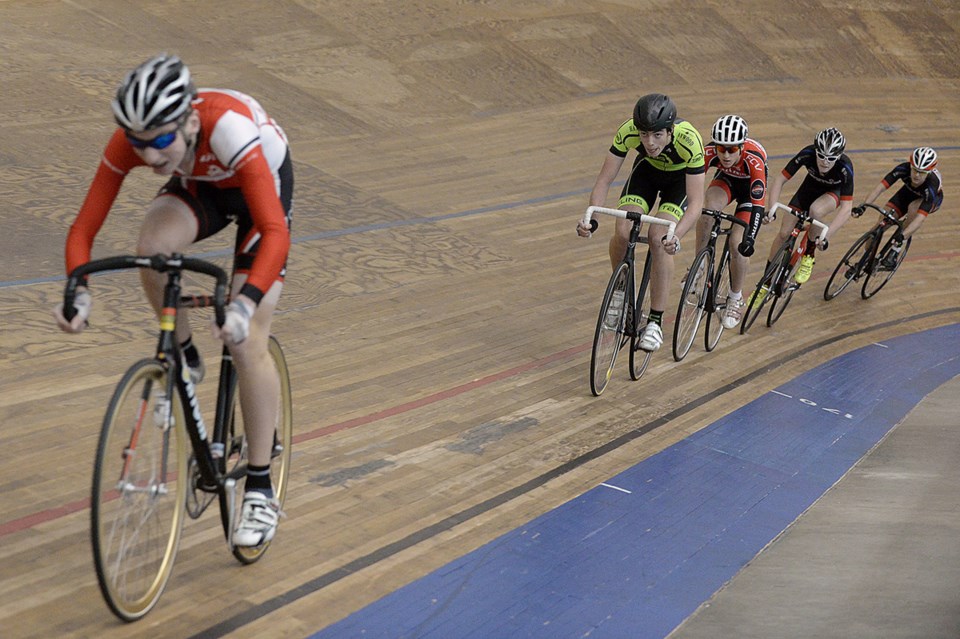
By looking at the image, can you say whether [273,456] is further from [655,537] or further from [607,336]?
[607,336]

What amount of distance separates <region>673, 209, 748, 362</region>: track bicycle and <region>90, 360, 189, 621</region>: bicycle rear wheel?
3.20 meters

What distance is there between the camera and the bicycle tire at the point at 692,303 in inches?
206

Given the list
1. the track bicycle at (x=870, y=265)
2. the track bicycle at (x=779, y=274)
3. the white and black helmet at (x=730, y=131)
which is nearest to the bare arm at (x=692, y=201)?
the white and black helmet at (x=730, y=131)

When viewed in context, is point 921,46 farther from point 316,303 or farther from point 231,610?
point 231,610

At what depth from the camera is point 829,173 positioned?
20.1ft

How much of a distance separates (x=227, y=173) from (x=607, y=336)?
2530 mm

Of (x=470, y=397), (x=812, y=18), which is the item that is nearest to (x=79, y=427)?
(x=470, y=397)

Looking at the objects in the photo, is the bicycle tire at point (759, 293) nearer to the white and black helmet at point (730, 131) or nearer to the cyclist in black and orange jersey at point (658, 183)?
the white and black helmet at point (730, 131)

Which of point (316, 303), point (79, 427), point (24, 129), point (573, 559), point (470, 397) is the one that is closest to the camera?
point (573, 559)

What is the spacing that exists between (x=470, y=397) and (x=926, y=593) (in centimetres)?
202

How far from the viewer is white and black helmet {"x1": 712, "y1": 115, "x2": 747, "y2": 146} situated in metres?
5.18

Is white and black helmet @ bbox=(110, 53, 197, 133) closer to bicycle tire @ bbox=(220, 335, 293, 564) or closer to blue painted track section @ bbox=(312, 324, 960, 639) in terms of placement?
bicycle tire @ bbox=(220, 335, 293, 564)

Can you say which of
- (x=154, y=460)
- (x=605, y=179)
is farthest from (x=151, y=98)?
(x=605, y=179)

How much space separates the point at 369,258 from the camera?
598 centimetres
